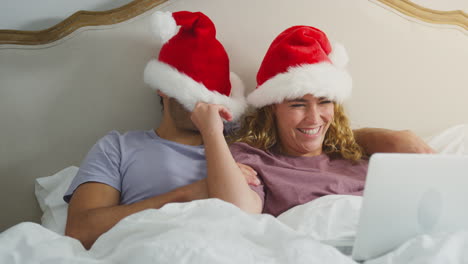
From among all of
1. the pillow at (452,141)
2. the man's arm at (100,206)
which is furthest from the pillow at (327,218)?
the pillow at (452,141)

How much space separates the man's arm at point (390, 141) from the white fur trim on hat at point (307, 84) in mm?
168

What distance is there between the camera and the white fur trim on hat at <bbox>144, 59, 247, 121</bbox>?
52.7 inches

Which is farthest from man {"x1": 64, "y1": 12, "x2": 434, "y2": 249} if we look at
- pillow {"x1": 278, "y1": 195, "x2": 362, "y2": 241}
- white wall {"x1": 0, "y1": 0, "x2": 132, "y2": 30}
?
white wall {"x1": 0, "y1": 0, "x2": 132, "y2": 30}

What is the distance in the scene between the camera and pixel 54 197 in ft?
4.51

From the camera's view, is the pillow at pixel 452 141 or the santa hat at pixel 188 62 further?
the pillow at pixel 452 141

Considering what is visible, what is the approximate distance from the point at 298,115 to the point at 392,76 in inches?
20.1

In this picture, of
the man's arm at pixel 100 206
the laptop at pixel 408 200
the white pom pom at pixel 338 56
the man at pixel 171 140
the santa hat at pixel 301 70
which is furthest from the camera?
the white pom pom at pixel 338 56

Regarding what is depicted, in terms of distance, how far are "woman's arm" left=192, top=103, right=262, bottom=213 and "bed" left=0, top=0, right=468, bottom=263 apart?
39 cm

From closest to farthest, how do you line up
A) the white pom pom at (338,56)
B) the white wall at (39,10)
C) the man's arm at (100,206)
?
the man's arm at (100,206) < the white pom pom at (338,56) < the white wall at (39,10)

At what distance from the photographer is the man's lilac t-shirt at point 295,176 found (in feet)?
4.05

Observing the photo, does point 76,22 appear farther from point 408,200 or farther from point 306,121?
point 408,200

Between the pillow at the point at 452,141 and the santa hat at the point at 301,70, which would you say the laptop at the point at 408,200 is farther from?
the pillow at the point at 452,141

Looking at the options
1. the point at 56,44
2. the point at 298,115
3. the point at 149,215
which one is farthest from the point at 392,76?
the point at 56,44

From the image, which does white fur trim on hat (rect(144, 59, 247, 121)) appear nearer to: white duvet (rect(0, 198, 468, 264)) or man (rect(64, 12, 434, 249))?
man (rect(64, 12, 434, 249))
